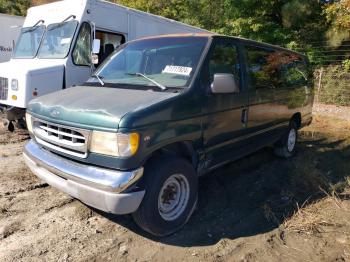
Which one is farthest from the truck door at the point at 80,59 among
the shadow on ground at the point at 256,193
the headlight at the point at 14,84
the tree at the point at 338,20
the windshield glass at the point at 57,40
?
the tree at the point at 338,20

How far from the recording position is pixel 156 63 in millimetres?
4414

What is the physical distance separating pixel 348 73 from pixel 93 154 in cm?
1293

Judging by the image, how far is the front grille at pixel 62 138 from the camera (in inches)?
135

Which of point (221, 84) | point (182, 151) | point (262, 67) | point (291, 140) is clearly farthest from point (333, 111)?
point (182, 151)

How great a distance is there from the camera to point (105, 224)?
3959 mm

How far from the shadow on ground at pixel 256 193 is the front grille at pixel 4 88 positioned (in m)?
4.22

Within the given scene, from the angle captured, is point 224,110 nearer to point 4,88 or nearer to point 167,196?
point 167,196

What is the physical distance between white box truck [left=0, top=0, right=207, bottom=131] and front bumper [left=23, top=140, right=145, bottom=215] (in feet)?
12.0

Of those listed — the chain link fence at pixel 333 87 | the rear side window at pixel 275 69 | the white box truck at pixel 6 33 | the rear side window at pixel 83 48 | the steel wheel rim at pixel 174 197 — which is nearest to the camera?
the steel wheel rim at pixel 174 197

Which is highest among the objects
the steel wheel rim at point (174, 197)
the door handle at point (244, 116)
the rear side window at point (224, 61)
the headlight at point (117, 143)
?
the rear side window at point (224, 61)

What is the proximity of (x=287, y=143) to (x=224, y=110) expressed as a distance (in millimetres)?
2838

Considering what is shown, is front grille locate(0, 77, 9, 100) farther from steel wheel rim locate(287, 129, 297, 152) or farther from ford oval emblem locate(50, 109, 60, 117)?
steel wheel rim locate(287, 129, 297, 152)

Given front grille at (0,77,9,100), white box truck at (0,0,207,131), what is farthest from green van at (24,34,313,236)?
front grille at (0,77,9,100)

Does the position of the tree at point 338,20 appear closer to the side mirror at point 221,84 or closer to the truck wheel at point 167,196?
the side mirror at point 221,84
